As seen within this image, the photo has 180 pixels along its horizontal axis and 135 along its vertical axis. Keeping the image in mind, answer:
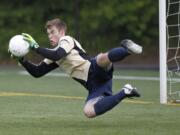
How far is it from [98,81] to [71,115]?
109 centimetres

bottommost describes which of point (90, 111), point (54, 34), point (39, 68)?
point (90, 111)

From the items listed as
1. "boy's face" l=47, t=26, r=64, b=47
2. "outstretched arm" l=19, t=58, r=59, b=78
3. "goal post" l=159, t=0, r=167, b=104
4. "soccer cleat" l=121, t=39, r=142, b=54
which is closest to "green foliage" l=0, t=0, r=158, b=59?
"goal post" l=159, t=0, r=167, b=104

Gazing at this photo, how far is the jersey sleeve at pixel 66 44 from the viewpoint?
8336 millimetres

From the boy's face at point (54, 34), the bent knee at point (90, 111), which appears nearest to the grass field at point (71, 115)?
the bent knee at point (90, 111)

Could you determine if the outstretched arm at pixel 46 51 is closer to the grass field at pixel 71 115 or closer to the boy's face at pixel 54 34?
the boy's face at pixel 54 34

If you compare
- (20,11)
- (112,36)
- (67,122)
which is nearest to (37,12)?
(20,11)

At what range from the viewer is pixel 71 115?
9.41 m

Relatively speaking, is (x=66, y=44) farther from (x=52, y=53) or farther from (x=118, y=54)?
(x=118, y=54)

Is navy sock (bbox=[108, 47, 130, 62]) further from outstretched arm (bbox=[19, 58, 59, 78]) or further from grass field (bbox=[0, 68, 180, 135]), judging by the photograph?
outstretched arm (bbox=[19, 58, 59, 78])

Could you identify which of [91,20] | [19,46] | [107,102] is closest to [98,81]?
[107,102]

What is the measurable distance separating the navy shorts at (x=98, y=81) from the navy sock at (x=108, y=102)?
0.75 ft

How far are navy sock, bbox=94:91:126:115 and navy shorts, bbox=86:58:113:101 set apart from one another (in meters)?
0.23

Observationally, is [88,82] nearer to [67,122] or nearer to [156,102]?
[67,122]

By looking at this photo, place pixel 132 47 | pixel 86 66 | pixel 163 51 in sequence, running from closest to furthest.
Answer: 1. pixel 132 47
2. pixel 86 66
3. pixel 163 51
